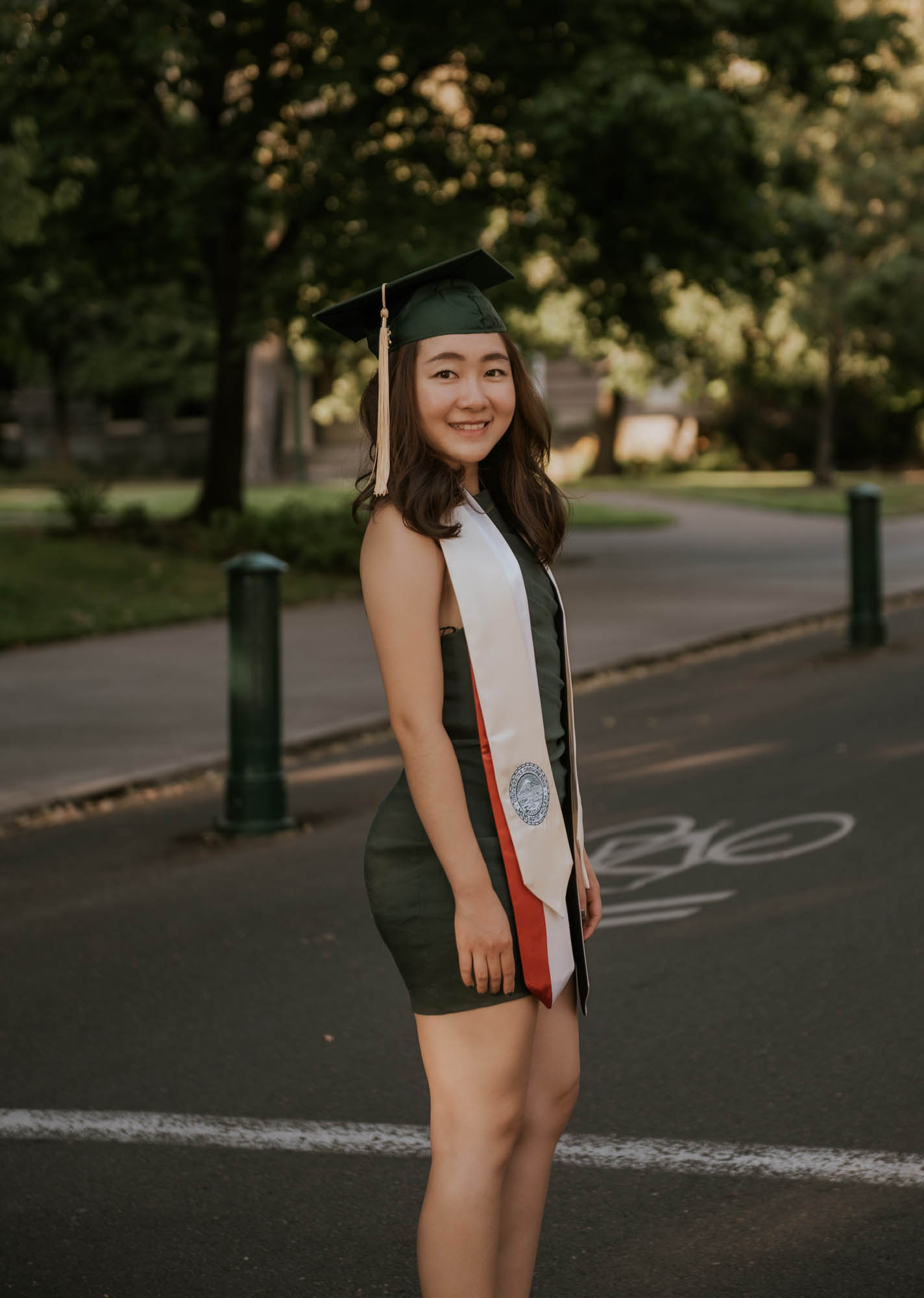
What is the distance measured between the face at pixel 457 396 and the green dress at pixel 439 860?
0.19 meters

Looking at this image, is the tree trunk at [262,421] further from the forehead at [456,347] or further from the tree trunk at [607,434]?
the forehead at [456,347]

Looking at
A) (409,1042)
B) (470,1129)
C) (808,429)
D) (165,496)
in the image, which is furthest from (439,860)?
(808,429)

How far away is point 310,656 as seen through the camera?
13133 mm

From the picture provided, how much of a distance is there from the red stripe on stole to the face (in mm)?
400

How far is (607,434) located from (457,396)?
4758 cm

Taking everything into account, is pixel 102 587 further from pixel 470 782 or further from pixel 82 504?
pixel 470 782

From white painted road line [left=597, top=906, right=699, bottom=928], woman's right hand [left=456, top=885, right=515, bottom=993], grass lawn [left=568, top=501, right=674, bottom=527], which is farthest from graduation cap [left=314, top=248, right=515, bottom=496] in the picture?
grass lawn [left=568, top=501, right=674, bottom=527]

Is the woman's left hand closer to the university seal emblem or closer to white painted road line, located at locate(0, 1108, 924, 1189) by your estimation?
the university seal emblem

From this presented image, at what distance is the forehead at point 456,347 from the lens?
8.91 ft

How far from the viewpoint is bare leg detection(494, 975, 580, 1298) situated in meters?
2.78

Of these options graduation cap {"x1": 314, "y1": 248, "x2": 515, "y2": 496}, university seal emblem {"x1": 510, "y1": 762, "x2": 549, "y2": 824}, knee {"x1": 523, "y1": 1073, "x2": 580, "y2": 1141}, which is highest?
graduation cap {"x1": 314, "y1": 248, "x2": 515, "y2": 496}

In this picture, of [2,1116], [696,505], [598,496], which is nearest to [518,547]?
[2,1116]

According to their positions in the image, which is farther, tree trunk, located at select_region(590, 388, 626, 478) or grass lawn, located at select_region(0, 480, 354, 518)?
tree trunk, located at select_region(590, 388, 626, 478)

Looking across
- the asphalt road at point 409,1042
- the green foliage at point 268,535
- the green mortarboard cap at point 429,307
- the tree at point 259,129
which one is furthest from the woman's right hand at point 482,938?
the green foliage at point 268,535
